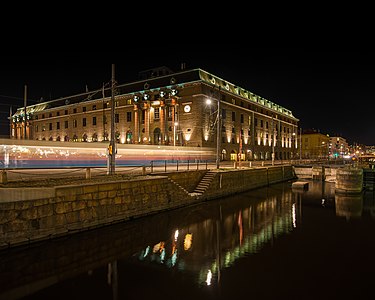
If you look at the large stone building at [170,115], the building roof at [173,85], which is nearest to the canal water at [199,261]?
the large stone building at [170,115]

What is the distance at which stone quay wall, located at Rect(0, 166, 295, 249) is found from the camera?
41.2ft

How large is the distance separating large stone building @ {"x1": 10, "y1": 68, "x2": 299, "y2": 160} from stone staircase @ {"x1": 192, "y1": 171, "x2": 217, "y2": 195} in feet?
50.1

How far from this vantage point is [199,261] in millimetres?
12055

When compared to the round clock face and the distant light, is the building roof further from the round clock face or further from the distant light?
the distant light

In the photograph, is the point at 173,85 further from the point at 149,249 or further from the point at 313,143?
the point at 313,143

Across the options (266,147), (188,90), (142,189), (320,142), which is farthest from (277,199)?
(320,142)

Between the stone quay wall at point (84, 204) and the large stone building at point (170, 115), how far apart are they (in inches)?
890

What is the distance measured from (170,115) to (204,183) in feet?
103

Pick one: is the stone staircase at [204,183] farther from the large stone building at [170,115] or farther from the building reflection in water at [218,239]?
the large stone building at [170,115]

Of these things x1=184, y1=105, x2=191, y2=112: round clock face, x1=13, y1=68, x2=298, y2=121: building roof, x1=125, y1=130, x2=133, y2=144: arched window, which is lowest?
x1=125, y1=130, x2=133, y2=144: arched window

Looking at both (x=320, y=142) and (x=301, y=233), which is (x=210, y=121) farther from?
(x=320, y=142)

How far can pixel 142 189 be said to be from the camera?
61.9ft

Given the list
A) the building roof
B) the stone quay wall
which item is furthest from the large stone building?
the stone quay wall

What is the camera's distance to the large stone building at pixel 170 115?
173 feet
